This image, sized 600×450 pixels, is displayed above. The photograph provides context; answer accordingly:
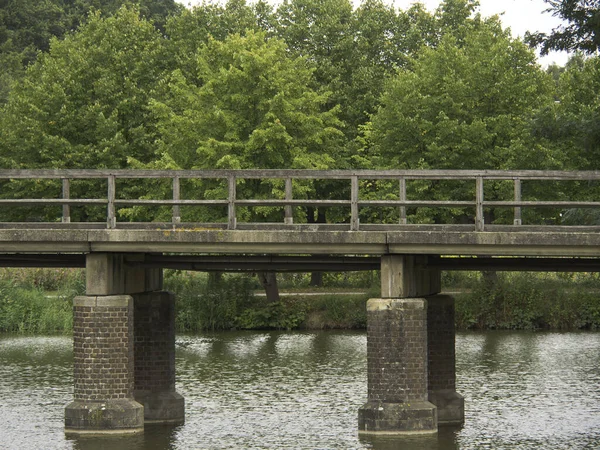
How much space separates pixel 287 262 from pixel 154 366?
3596mm

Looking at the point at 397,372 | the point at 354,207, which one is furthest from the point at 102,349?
the point at 397,372

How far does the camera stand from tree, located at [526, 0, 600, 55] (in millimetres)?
32531

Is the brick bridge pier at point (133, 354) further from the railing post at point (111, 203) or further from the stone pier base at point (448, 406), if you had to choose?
the stone pier base at point (448, 406)

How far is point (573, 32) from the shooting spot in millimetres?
33188

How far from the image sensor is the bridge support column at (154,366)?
25.9m

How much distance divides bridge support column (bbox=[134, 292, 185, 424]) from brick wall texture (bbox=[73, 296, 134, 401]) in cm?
231

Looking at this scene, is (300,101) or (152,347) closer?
(152,347)

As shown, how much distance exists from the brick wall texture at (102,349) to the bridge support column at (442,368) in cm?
644

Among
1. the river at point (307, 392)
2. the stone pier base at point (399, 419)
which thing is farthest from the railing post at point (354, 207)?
the river at point (307, 392)

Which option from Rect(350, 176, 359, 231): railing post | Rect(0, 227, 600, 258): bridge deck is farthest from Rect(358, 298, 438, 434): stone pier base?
Rect(350, 176, 359, 231): railing post

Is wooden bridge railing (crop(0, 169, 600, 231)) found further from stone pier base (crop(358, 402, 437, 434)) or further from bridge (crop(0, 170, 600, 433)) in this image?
stone pier base (crop(358, 402, 437, 434))

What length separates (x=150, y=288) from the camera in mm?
26453

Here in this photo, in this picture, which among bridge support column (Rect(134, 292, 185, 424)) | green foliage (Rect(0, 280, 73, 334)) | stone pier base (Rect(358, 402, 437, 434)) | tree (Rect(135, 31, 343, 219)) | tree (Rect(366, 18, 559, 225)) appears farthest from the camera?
tree (Rect(366, 18, 559, 225))

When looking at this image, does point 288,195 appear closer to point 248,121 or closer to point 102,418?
point 102,418
